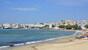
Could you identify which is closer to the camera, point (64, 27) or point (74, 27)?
point (74, 27)

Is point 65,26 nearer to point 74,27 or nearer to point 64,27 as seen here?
point 64,27

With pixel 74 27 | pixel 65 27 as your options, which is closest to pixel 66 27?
pixel 65 27

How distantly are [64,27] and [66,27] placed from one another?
6.49ft

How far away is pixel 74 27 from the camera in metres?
178

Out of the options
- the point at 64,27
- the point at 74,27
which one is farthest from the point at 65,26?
the point at 74,27

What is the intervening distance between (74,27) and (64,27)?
14.5 m

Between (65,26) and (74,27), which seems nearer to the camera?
(74,27)

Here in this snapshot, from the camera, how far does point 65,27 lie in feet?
624

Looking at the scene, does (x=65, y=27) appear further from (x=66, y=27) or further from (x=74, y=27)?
(x=74, y=27)

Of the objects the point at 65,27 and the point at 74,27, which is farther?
the point at 65,27

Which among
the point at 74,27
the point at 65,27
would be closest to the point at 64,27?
the point at 65,27

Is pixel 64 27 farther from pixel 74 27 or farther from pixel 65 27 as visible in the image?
pixel 74 27

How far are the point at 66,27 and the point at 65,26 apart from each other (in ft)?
10.6
